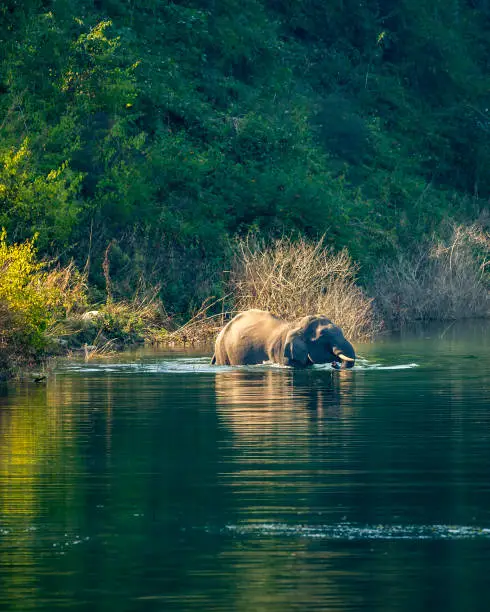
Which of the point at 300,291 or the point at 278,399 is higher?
the point at 300,291

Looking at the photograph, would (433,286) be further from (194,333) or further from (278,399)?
(278,399)

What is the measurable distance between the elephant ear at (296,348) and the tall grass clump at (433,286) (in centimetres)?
1686

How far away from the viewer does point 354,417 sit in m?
19.6

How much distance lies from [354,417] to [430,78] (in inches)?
2004

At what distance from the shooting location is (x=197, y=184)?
43.8 metres

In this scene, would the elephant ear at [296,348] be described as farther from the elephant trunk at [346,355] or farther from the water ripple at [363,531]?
the water ripple at [363,531]

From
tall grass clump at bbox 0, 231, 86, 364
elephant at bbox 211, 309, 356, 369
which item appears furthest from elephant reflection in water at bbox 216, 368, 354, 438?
tall grass clump at bbox 0, 231, 86, 364

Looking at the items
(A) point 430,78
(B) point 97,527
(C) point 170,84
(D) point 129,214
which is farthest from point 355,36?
(B) point 97,527

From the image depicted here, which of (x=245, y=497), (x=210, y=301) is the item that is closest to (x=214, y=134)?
(x=210, y=301)

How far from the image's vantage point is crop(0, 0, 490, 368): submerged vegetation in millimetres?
35750

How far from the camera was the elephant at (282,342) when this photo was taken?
28.2 meters

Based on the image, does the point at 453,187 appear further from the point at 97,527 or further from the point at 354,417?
the point at 97,527

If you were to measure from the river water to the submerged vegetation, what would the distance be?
6.25 m

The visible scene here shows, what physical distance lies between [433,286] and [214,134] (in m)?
7.57
